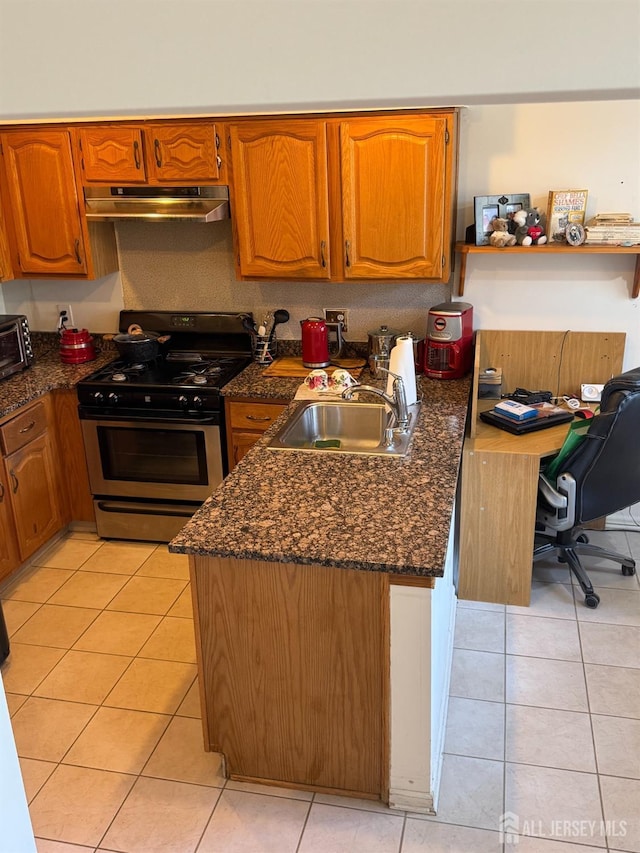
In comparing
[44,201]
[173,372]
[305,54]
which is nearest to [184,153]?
[44,201]

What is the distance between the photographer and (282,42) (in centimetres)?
34

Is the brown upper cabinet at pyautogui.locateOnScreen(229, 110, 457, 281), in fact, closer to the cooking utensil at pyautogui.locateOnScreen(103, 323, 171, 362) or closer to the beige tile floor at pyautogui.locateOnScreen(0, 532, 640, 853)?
the cooking utensil at pyautogui.locateOnScreen(103, 323, 171, 362)

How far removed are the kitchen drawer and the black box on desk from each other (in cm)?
215

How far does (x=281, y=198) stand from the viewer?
3.48 metres

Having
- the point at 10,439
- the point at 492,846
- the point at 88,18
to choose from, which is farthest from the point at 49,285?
the point at 88,18

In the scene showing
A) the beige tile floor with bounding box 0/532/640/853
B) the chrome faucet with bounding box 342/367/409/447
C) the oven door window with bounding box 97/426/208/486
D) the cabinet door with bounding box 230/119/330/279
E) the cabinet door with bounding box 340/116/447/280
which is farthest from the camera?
the oven door window with bounding box 97/426/208/486

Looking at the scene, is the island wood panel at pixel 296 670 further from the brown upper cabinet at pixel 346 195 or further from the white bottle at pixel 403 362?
the brown upper cabinet at pixel 346 195

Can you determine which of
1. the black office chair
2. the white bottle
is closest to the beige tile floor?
the black office chair

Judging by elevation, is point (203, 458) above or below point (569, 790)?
above

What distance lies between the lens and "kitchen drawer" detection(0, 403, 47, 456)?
11.1ft

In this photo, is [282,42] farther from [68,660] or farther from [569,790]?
[68,660]

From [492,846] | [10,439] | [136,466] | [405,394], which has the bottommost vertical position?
[492,846]

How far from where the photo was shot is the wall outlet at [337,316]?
3.92 metres

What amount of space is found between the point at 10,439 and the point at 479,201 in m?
2.40
